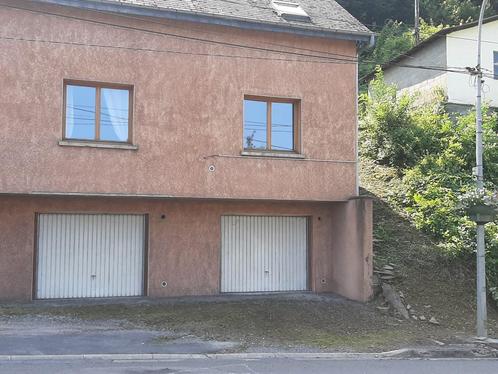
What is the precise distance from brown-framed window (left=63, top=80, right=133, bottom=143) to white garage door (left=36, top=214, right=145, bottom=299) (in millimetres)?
2152

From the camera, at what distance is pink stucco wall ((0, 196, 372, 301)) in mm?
13797

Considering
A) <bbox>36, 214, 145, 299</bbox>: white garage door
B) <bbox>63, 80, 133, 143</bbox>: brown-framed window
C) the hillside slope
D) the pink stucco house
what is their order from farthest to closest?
1. <bbox>36, 214, 145, 299</bbox>: white garage door
2. the hillside slope
3. <bbox>63, 80, 133, 143</bbox>: brown-framed window
4. the pink stucco house

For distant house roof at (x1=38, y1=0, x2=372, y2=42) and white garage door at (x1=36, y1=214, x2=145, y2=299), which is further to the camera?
white garage door at (x1=36, y1=214, x2=145, y2=299)

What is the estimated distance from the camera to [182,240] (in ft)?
49.3

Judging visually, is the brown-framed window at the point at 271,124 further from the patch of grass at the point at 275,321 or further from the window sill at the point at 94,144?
the patch of grass at the point at 275,321

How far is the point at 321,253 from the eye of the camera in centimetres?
1619

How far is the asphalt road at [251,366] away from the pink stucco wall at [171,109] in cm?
500

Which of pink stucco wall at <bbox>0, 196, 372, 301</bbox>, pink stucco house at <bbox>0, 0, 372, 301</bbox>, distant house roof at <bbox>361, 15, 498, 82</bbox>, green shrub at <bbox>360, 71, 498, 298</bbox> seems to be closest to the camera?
pink stucco house at <bbox>0, 0, 372, 301</bbox>

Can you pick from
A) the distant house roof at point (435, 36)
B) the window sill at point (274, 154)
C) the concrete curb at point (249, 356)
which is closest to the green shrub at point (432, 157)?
the distant house roof at point (435, 36)

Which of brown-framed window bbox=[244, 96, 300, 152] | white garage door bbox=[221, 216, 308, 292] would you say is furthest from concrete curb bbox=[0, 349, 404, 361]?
brown-framed window bbox=[244, 96, 300, 152]

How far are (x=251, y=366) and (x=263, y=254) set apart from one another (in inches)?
264

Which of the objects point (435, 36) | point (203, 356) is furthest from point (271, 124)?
point (435, 36)

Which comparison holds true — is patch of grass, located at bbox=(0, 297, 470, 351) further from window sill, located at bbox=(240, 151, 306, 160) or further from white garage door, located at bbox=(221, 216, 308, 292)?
window sill, located at bbox=(240, 151, 306, 160)

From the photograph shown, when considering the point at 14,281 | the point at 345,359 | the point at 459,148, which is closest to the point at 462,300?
the point at 345,359
